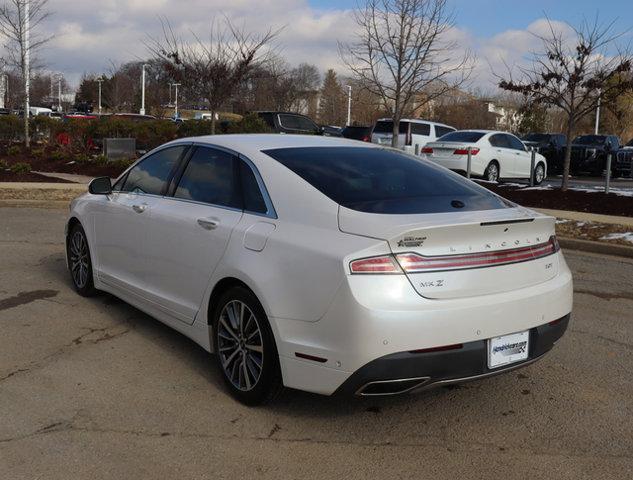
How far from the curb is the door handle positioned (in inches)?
268

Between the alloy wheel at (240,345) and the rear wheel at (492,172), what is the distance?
14.1 metres

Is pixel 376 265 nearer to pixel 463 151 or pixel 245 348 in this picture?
pixel 245 348

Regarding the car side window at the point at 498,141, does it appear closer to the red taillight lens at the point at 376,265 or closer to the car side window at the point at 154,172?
the car side window at the point at 154,172

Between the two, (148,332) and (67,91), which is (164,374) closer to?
(148,332)

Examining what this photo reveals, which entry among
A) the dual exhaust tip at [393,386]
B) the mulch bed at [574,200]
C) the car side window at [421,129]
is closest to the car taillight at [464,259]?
the dual exhaust tip at [393,386]

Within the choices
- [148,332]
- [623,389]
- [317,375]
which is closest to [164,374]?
[148,332]

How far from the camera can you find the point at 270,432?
3.57 meters

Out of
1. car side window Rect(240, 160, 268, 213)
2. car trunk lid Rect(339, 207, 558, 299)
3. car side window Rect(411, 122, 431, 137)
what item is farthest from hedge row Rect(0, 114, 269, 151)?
car trunk lid Rect(339, 207, 558, 299)

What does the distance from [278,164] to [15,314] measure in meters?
3.00

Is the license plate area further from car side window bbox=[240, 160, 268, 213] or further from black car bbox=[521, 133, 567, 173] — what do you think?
black car bbox=[521, 133, 567, 173]

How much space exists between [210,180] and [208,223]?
1.43 feet

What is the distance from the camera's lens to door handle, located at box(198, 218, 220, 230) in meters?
4.13

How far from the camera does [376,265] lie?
10.6 ft

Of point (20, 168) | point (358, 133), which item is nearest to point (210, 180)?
point (20, 168)
